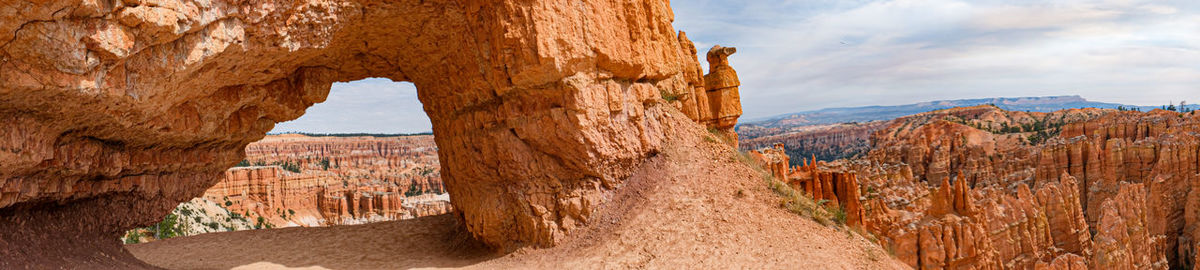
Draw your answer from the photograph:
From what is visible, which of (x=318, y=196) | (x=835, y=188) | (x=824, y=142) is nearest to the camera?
(x=835, y=188)

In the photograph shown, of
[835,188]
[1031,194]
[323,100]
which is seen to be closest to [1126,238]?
[1031,194]

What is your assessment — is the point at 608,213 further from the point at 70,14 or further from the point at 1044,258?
the point at 1044,258

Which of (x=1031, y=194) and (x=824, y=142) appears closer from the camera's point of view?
(x=1031, y=194)

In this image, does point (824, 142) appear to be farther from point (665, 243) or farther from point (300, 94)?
point (300, 94)

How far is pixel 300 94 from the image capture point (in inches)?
486

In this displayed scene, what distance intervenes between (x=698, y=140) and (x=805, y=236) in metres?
3.30

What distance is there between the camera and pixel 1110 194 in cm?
4278

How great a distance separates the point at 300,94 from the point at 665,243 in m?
7.29

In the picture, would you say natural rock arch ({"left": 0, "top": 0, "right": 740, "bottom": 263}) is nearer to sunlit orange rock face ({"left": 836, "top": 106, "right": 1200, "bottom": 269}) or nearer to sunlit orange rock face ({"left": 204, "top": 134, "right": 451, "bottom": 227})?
sunlit orange rock face ({"left": 836, "top": 106, "right": 1200, "bottom": 269})

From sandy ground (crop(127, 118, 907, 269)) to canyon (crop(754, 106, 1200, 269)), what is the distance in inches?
75.0

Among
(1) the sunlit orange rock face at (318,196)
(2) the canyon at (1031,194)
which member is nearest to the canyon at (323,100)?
(2) the canyon at (1031,194)

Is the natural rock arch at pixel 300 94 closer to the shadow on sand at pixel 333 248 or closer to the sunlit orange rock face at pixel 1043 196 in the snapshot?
the shadow on sand at pixel 333 248

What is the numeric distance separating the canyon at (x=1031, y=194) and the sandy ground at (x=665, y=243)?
1905mm

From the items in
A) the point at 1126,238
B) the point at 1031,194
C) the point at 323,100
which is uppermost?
the point at 323,100
